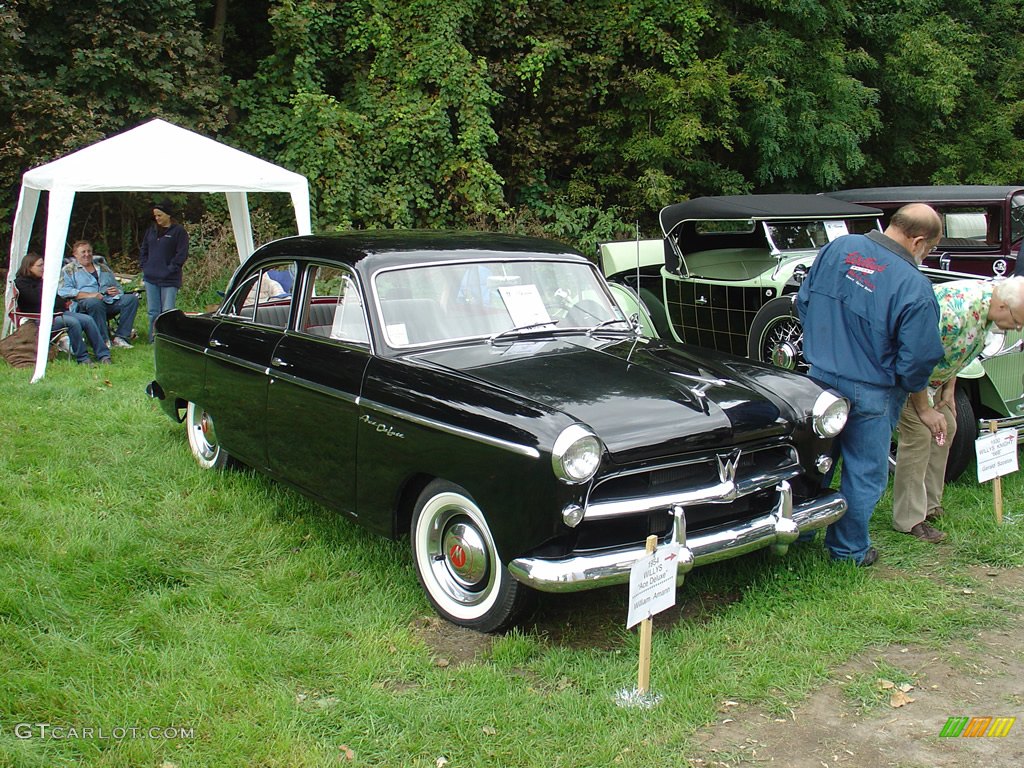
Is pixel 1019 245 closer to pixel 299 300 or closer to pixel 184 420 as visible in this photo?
pixel 299 300

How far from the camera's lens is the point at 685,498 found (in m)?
3.79

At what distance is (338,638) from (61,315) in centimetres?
736

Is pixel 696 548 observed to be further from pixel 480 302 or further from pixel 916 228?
pixel 916 228

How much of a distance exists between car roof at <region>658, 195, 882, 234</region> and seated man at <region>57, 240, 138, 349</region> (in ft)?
20.8

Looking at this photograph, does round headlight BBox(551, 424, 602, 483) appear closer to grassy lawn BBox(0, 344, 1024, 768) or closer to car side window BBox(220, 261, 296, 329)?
grassy lawn BBox(0, 344, 1024, 768)

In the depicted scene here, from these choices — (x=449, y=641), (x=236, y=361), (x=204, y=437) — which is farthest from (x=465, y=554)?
(x=204, y=437)

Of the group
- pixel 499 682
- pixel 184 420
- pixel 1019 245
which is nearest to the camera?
pixel 499 682

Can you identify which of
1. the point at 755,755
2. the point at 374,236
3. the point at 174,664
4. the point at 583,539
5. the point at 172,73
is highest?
the point at 172,73

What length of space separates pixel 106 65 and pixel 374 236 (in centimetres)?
1144

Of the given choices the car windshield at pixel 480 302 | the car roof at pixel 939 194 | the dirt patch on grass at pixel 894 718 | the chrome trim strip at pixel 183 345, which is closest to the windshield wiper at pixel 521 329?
the car windshield at pixel 480 302

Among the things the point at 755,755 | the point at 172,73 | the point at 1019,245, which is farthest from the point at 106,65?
the point at 755,755

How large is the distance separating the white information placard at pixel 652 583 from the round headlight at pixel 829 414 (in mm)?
1149

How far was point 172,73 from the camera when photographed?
14.9 metres

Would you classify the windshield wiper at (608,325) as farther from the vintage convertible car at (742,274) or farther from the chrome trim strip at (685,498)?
the vintage convertible car at (742,274)
